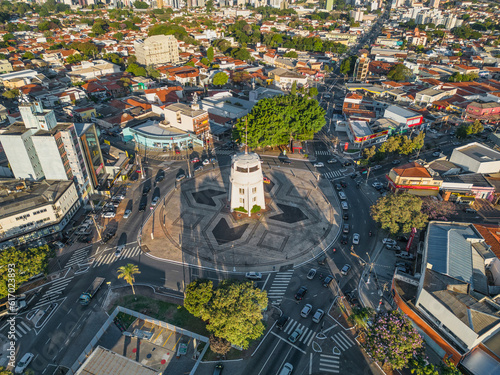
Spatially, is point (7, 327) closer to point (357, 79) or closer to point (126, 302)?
point (126, 302)

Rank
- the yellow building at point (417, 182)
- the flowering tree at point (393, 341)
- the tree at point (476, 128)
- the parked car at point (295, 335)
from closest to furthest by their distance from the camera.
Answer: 1. the flowering tree at point (393, 341)
2. the parked car at point (295, 335)
3. the yellow building at point (417, 182)
4. the tree at point (476, 128)

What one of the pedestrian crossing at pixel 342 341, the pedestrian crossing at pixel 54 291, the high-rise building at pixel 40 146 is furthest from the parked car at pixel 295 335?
the high-rise building at pixel 40 146

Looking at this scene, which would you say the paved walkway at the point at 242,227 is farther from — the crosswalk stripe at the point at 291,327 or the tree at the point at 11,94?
the tree at the point at 11,94

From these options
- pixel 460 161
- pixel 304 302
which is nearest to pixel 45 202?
pixel 304 302

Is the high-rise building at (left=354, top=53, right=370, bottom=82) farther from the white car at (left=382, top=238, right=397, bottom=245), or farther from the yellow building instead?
the white car at (left=382, top=238, right=397, bottom=245)

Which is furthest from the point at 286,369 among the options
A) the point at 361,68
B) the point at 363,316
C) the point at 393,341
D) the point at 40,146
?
the point at 361,68

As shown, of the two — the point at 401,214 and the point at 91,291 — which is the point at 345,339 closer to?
the point at 401,214
